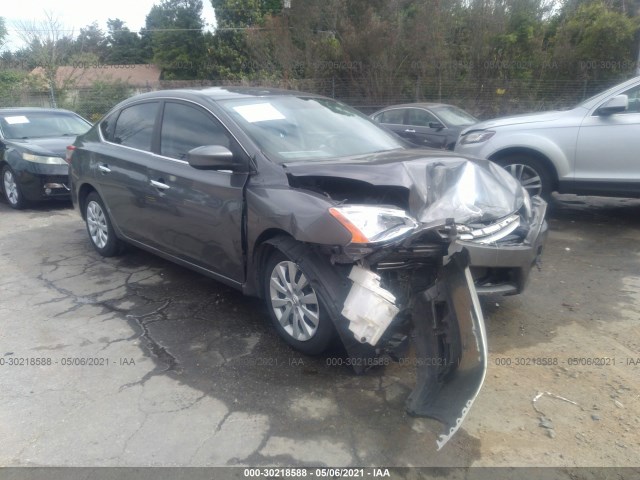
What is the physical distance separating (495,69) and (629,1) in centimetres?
508

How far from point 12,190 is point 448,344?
809cm

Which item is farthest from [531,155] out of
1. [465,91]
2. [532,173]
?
[465,91]

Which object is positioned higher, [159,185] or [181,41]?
[181,41]

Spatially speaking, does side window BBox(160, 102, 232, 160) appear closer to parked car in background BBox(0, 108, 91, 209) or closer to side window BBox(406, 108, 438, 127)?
parked car in background BBox(0, 108, 91, 209)

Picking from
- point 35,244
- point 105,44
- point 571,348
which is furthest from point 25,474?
point 105,44

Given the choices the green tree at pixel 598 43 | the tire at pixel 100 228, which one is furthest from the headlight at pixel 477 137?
the green tree at pixel 598 43

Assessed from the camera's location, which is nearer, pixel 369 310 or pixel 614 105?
pixel 369 310

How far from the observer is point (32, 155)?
27.5 feet

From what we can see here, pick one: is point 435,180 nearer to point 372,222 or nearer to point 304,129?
point 372,222

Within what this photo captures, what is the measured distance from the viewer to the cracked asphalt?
2883 millimetres

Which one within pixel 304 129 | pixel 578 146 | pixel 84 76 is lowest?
pixel 578 146

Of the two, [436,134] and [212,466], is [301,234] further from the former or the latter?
[436,134]

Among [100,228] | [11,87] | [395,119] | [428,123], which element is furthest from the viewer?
[11,87]

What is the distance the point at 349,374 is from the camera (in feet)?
11.7
